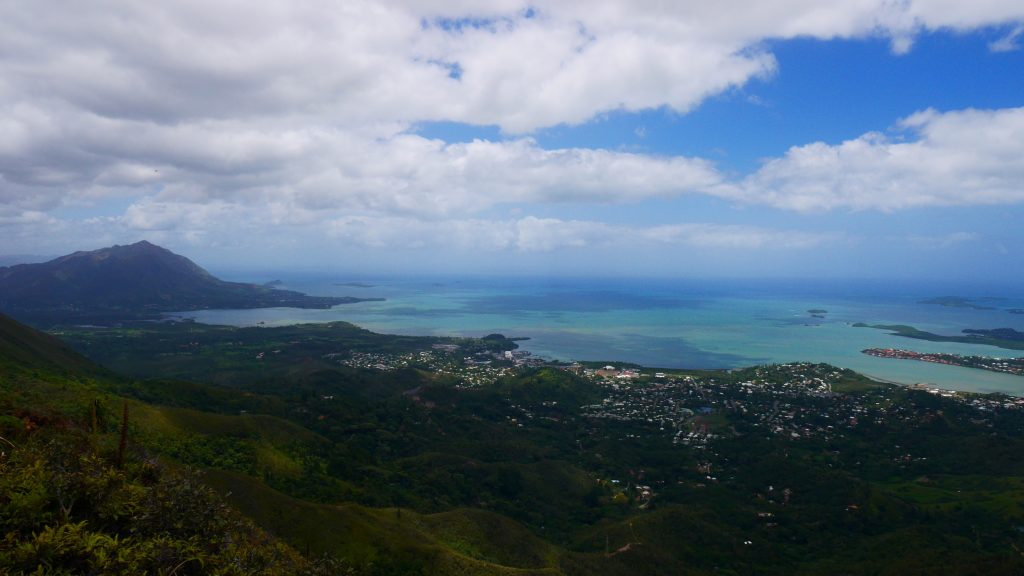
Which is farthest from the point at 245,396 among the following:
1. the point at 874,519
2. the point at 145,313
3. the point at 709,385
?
the point at 145,313

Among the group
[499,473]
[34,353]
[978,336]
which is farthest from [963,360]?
[34,353]

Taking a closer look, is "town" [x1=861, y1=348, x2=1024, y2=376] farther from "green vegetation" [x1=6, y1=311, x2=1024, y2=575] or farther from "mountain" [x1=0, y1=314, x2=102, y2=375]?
"mountain" [x1=0, y1=314, x2=102, y2=375]

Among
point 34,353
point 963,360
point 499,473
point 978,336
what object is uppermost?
point 34,353

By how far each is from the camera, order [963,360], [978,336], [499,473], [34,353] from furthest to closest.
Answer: [978,336] → [963,360] → [34,353] → [499,473]

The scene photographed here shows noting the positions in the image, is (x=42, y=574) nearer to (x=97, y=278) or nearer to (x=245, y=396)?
(x=245, y=396)

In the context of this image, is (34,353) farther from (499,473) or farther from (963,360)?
(963,360)

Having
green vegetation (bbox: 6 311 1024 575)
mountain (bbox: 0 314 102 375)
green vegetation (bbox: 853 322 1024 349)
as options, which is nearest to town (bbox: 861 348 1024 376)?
green vegetation (bbox: 853 322 1024 349)

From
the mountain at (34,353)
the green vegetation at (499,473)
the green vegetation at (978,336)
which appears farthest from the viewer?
the green vegetation at (978,336)

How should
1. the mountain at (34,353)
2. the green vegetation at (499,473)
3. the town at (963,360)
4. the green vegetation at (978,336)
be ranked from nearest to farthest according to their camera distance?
the green vegetation at (499,473) < the mountain at (34,353) < the town at (963,360) < the green vegetation at (978,336)

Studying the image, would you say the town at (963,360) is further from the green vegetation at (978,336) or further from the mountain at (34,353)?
the mountain at (34,353)

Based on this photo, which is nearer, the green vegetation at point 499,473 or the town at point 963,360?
the green vegetation at point 499,473


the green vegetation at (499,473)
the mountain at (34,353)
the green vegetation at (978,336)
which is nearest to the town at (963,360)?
the green vegetation at (978,336)
